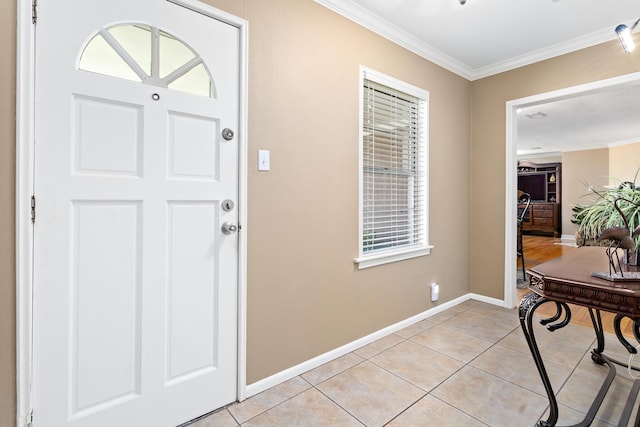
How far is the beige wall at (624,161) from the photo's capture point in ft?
22.9

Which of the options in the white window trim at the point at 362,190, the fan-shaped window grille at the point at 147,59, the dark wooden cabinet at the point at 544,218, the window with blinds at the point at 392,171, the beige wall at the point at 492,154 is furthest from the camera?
the dark wooden cabinet at the point at 544,218

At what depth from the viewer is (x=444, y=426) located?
1513mm

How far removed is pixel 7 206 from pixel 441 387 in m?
2.21

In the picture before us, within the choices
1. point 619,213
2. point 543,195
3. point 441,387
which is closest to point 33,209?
point 441,387

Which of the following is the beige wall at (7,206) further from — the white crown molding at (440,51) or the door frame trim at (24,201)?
the white crown molding at (440,51)

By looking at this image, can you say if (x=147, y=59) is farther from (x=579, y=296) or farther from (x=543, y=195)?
(x=543, y=195)

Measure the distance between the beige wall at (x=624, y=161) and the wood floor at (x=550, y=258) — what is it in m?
1.99

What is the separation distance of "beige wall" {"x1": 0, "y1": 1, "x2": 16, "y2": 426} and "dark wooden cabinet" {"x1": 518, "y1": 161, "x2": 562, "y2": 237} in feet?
34.3

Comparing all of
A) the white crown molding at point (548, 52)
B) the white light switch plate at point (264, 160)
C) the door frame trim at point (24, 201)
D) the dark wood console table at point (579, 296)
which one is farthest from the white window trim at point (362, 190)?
the door frame trim at point (24, 201)

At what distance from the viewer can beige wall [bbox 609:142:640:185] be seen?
698 cm

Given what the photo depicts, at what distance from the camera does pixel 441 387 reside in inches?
71.7

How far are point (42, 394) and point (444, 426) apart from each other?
5.66 feet

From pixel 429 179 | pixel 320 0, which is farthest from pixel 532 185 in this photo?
pixel 320 0

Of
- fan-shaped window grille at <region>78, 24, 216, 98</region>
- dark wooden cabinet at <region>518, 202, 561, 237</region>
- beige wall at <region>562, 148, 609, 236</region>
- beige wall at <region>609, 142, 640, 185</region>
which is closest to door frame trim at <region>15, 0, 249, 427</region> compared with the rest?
fan-shaped window grille at <region>78, 24, 216, 98</region>
